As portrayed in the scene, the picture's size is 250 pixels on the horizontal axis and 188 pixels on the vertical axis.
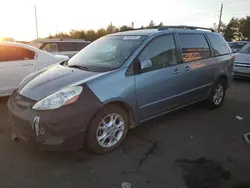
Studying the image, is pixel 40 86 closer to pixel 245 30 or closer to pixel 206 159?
pixel 206 159

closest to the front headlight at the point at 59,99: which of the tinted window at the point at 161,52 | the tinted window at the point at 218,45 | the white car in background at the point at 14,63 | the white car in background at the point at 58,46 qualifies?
the tinted window at the point at 161,52

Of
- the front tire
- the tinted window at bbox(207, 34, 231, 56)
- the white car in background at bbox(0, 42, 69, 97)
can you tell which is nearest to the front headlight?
the front tire

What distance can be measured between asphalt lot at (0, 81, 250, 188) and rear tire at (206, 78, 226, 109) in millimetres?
1051

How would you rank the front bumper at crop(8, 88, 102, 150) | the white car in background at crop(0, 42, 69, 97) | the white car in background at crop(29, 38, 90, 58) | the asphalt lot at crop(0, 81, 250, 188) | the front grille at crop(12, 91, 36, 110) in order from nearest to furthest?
the asphalt lot at crop(0, 81, 250, 188)
the front bumper at crop(8, 88, 102, 150)
the front grille at crop(12, 91, 36, 110)
the white car in background at crop(0, 42, 69, 97)
the white car in background at crop(29, 38, 90, 58)

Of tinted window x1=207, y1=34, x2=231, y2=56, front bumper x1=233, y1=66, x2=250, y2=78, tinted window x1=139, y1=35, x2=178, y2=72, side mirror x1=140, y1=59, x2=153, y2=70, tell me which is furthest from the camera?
front bumper x1=233, y1=66, x2=250, y2=78

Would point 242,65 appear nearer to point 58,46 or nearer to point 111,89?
point 58,46

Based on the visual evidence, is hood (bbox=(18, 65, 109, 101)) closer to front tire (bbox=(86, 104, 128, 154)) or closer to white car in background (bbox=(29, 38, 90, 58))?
front tire (bbox=(86, 104, 128, 154))

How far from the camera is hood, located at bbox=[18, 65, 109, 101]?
3.52m

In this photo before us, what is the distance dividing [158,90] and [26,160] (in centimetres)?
223

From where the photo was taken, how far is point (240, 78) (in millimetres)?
10008

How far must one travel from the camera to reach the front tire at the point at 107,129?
3.53m

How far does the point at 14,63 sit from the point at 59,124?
11.4 feet

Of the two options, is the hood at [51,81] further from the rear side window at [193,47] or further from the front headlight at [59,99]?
the rear side window at [193,47]

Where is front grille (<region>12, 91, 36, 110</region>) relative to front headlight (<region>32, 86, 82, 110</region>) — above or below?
below
